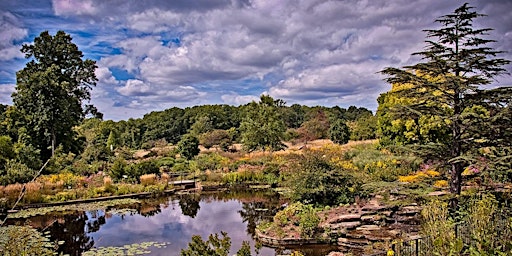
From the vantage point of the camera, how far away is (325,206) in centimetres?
1316

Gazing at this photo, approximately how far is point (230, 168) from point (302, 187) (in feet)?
40.2

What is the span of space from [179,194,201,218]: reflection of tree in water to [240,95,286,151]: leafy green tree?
471 inches

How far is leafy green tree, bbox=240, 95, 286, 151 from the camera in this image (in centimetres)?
3050

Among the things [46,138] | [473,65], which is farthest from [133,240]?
[46,138]

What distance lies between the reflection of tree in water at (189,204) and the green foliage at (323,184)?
4510 mm

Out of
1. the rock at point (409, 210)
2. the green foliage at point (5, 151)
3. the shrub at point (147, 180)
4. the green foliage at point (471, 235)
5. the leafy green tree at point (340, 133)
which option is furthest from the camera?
Answer: the leafy green tree at point (340, 133)

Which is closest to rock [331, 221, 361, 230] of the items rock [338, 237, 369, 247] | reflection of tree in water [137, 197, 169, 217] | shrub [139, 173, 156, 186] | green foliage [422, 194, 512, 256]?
rock [338, 237, 369, 247]

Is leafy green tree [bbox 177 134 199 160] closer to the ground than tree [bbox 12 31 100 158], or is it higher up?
closer to the ground

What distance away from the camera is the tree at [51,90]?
2450cm

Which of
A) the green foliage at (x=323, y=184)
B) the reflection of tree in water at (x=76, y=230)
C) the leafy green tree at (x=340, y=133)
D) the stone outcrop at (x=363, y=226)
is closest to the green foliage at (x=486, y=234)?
the stone outcrop at (x=363, y=226)

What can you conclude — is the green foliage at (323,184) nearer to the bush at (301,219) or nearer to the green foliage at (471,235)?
the bush at (301,219)

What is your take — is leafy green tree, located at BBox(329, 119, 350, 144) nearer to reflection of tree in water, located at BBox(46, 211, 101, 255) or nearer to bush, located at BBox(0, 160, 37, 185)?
reflection of tree in water, located at BBox(46, 211, 101, 255)

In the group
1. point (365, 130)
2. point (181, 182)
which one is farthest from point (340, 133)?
point (181, 182)

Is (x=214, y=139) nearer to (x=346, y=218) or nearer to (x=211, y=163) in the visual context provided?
(x=211, y=163)
